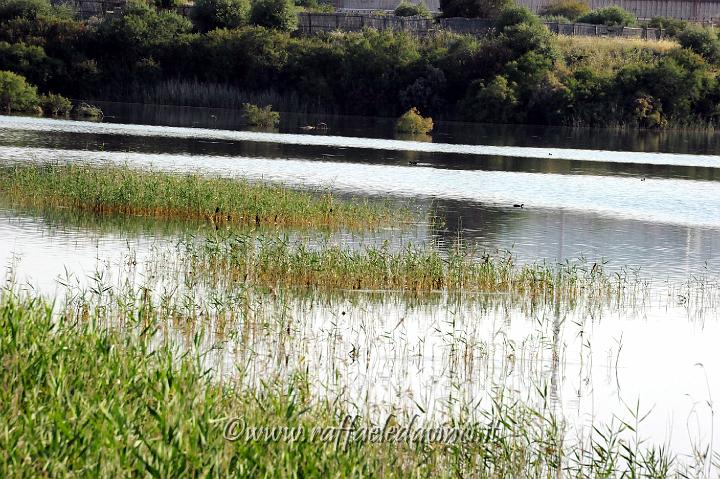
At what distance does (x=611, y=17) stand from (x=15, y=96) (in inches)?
1665

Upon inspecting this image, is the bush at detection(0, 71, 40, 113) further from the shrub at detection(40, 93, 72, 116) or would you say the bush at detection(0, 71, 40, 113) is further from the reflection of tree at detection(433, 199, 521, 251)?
the reflection of tree at detection(433, 199, 521, 251)

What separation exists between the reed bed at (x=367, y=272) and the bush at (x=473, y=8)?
64298mm

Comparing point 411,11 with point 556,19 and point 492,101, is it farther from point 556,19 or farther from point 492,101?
point 492,101

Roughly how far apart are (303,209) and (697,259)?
25.2 feet

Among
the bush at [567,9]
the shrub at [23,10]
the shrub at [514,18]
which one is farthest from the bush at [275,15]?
the bush at [567,9]

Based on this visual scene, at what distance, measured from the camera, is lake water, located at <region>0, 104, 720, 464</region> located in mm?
13070

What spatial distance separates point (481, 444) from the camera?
9969 millimetres

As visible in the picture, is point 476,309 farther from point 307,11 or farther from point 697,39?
point 307,11

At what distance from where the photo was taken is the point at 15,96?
196ft

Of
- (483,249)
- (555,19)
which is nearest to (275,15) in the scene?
(555,19)

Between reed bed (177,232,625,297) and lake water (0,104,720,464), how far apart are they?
78 centimetres

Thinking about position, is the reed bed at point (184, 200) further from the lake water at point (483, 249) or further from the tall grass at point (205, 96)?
the tall grass at point (205, 96)

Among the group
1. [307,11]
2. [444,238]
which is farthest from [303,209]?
[307,11]

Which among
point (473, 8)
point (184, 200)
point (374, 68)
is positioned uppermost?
point (473, 8)
